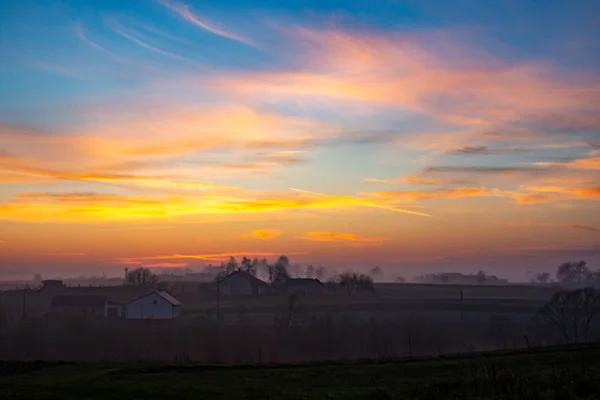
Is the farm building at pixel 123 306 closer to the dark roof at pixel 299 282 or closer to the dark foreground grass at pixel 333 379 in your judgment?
the dark roof at pixel 299 282

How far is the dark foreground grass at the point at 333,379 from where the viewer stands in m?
24.2

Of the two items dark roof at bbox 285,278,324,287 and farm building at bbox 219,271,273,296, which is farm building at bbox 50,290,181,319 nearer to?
farm building at bbox 219,271,273,296

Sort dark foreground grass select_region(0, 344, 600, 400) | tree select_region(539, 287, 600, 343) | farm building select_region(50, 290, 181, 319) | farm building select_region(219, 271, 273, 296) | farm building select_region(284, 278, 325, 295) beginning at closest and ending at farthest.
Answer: dark foreground grass select_region(0, 344, 600, 400) < tree select_region(539, 287, 600, 343) < farm building select_region(50, 290, 181, 319) < farm building select_region(219, 271, 273, 296) < farm building select_region(284, 278, 325, 295)

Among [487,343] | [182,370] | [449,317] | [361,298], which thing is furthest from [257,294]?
[182,370]

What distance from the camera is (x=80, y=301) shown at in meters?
102

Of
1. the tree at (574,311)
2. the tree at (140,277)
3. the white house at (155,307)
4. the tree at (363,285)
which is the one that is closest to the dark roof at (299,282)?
the tree at (363,285)

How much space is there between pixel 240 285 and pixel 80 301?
31.7m

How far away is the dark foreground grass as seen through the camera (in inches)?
953

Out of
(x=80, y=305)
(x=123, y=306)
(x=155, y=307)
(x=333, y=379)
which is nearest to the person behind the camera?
(x=333, y=379)

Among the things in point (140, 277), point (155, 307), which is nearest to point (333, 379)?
point (155, 307)

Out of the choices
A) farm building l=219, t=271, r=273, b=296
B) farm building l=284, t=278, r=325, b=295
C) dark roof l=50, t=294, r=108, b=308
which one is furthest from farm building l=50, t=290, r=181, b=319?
farm building l=284, t=278, r=325, b=295

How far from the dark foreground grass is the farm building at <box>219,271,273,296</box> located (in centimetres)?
9045

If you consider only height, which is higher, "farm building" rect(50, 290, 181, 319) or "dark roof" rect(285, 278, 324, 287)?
"dark roof" rect(285, 278, 324, 287)

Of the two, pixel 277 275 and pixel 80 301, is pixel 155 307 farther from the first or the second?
pixel 277 275
